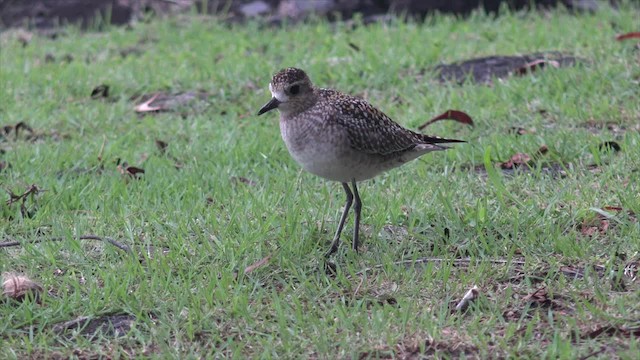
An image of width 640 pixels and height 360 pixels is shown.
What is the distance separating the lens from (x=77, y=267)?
5.34m

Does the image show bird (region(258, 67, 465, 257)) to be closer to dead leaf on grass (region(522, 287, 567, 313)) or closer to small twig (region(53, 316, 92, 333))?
dead leaf on grass (region(522, 287, 567, 313))

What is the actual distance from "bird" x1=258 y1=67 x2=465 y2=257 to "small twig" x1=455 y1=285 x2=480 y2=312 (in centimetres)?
79

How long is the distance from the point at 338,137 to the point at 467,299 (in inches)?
42.6

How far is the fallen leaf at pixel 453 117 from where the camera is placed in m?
7.29

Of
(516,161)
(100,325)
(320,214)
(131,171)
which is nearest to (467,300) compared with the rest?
(320,214)

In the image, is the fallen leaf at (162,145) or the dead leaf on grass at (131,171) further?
the fallen leaf at (162,145)

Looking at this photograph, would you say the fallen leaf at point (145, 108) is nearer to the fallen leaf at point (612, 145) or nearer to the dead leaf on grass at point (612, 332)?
the fallen leaf at point (612, 145)

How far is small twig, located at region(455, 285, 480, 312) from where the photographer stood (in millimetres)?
4755

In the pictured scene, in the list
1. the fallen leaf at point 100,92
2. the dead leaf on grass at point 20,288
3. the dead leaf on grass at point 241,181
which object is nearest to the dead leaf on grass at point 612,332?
the dead leaf on grass at point 20,288

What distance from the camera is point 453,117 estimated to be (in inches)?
289

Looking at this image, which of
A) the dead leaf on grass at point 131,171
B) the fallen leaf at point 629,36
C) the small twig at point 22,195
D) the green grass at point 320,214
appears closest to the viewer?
the green grass at point 320,214

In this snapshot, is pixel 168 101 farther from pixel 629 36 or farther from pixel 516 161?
pixel 629 36

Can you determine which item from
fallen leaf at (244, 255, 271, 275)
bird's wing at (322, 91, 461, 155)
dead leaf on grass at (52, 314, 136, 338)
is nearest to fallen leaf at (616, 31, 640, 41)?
bird's wing at (322, 91, 461, 155)

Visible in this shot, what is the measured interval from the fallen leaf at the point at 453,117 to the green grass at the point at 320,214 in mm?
101
